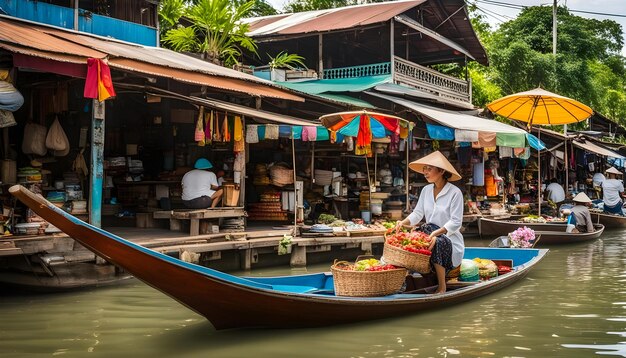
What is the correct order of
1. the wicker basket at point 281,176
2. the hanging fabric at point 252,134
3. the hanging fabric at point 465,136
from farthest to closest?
the hanging fabric at point 465,136 < the wicker basket at point 281,176 < the hanging fabric at point 252,134

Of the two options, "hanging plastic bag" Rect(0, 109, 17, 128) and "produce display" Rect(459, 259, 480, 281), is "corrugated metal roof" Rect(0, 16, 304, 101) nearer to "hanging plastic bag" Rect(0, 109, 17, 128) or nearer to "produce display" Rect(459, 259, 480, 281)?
"hanging plastic bag" Rect(0, 109, 17, 128)

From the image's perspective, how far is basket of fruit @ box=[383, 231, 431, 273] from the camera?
6.46 metres

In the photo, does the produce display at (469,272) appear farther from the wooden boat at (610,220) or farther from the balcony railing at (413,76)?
the wooden boat at (610,220)

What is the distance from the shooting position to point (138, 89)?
9.42 metres

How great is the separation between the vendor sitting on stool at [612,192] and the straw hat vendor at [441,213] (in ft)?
40.8

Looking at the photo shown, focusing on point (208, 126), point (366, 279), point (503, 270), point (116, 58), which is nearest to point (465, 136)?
point (503, 270)

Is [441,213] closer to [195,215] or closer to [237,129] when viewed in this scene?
[195,215]

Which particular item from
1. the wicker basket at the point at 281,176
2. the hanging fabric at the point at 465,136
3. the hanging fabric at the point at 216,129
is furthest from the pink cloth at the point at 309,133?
the hanging fabric at the point at 465,136

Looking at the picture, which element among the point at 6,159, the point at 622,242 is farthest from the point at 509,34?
the point at 6,159

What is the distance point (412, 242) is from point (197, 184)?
4797 mm

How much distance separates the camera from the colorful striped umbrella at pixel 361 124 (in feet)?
35.7

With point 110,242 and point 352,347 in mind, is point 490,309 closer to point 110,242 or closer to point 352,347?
point 352,347

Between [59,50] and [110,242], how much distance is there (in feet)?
12.3

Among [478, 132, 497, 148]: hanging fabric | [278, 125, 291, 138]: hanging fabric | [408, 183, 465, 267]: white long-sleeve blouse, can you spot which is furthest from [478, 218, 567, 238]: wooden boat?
[408, 183, 465, 267]: white long-sleeve blouse
